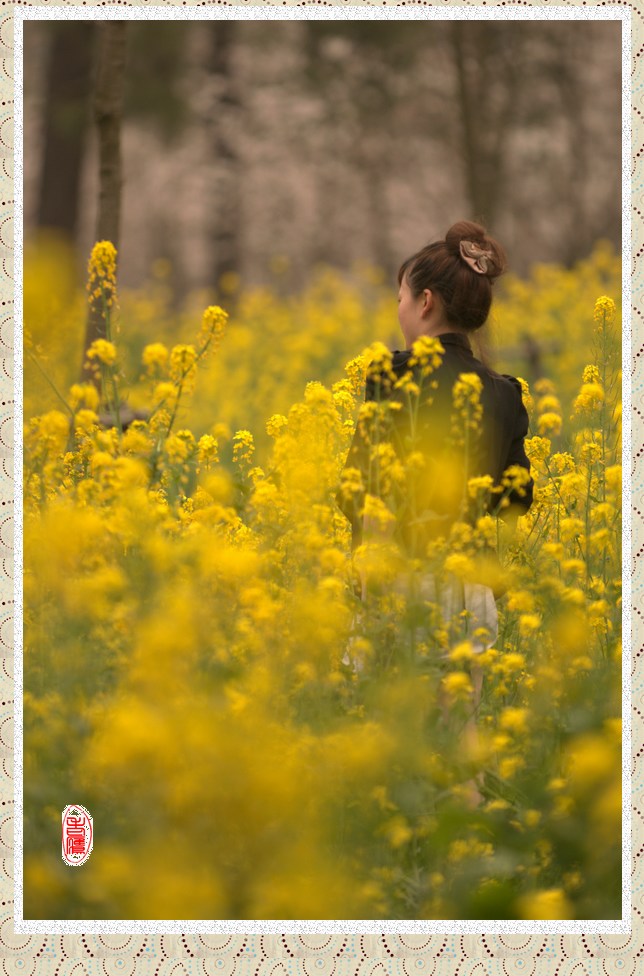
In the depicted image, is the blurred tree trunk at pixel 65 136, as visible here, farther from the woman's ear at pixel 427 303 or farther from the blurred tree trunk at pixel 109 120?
the woman's ear at pixel 427 303

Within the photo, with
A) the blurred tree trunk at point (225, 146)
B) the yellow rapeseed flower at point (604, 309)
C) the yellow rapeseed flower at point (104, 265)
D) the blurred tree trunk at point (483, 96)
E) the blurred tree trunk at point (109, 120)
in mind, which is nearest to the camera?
the yellow rapeseed flower at point (104, 265)

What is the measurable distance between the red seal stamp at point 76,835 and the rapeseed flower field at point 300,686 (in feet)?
0.09

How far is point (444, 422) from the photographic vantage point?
316 centimetres

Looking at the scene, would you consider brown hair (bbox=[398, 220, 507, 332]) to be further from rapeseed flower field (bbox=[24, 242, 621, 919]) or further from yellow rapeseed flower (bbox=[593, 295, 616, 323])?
yellow rapeseed flower (bbox=[593, 295, 616, 323])

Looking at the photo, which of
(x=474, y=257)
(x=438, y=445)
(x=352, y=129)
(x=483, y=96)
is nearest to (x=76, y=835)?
(x=438, y=445)

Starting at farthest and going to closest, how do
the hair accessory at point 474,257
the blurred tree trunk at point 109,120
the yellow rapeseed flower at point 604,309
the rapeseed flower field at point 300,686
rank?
the blurred tree trunk at point 109,120, the yellow rapeseed flower at point 604,309, the hair accessory at point 474,257, the rapeseed flower field at point 300,686

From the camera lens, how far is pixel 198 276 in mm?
25953

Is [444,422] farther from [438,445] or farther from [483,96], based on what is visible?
[483,96]

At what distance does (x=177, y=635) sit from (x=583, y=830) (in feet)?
3.66

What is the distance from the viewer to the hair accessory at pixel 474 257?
317cm

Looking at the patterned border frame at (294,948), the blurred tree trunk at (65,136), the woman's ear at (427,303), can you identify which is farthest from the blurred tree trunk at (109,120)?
the blurred tree trunk at (65,136)

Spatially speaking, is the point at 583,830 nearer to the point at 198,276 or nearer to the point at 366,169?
the point at 366,169

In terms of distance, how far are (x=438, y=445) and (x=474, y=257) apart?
515 mm

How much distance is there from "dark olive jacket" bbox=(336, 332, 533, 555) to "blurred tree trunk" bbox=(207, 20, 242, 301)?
10.2 m
